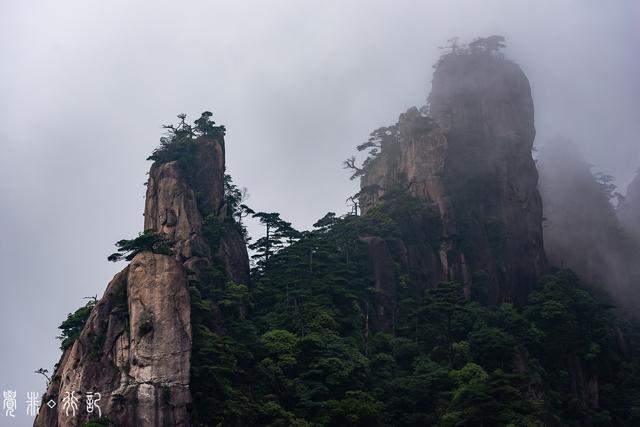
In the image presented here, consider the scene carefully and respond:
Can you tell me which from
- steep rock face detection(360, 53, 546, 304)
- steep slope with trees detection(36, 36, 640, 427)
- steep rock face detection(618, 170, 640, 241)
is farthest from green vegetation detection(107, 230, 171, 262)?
steep rock face detection(618, 170, 640, 241)

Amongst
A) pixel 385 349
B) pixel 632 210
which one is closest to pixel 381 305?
pixel 385 349

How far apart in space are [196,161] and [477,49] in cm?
3881

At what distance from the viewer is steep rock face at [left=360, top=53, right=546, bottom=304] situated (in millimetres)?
73812

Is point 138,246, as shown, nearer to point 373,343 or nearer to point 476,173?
point 373,343

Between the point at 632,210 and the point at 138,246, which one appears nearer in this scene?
the point at 138,246

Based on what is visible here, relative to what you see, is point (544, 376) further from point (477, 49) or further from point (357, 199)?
point (477, 49)

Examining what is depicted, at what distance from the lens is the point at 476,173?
258 ft

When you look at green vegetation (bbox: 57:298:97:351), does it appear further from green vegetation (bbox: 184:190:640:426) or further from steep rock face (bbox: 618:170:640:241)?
steep rock face (bbox: 618:170:640:241)

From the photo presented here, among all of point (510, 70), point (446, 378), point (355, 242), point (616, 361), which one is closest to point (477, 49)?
point (510, 70)

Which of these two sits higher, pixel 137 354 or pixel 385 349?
pixel 385 349

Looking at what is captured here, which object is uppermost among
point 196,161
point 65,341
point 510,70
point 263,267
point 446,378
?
point 510,70

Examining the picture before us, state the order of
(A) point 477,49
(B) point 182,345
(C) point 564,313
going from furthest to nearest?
(A) point 477,49
(C) point 564,313
(B) point 182,345

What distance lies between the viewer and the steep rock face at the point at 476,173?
7381 centimetres

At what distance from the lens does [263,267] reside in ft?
216
